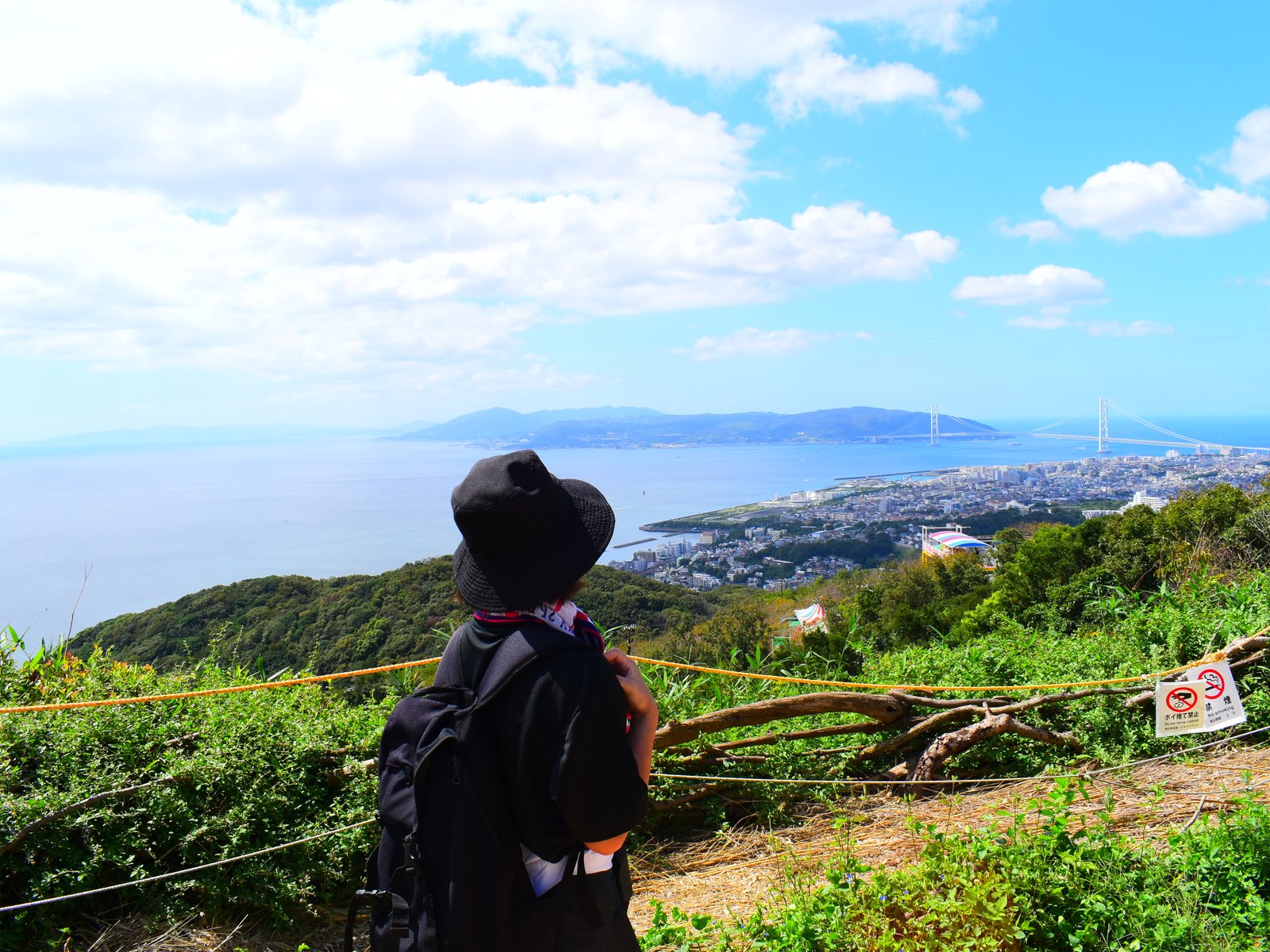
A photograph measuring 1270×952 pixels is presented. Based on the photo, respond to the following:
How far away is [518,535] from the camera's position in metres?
1.43

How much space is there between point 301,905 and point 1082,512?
30.9 m

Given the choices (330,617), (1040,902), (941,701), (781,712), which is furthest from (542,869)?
(330,617)

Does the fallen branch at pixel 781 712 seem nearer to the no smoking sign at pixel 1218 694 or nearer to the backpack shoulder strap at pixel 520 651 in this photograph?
the no smoking sign at pixel 1218 694

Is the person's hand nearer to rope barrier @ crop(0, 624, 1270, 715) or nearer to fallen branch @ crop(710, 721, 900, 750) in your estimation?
rope barrier @ crop(0, 624, 1270, 715)

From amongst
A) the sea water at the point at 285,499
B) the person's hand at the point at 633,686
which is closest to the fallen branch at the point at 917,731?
the person's hand at the point at 633,686

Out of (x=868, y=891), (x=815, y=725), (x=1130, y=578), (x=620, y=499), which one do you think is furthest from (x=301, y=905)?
(x=620, y=499)

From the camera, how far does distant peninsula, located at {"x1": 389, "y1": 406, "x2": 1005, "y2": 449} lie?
1591 inches

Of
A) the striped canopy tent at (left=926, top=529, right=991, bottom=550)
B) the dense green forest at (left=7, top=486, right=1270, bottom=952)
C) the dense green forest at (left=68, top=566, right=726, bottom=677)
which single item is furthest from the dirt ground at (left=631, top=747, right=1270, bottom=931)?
the striped canopy tent at (left=926, top=529, right=991, bottom=550)

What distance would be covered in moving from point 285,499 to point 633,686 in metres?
49.5

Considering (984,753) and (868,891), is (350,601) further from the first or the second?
(868,891)

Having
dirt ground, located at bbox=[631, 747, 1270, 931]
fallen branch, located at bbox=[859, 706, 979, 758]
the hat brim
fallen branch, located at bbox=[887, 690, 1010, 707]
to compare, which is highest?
the hat brim

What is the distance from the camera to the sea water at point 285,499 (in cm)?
1973

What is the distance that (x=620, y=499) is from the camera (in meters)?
41.6

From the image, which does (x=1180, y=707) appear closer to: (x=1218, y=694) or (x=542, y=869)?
(x=1218, y=694)
